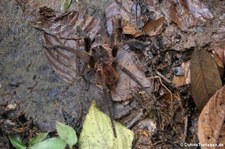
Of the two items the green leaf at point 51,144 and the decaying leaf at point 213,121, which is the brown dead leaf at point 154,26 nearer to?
the decaying leaf at point 213,121

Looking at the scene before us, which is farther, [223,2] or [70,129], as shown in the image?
[223,2]

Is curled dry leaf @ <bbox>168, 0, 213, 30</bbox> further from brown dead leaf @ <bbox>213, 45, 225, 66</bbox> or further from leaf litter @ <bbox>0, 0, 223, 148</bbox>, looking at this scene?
brown dead leaf @ <bbox>213, 45, 225, 66</bbox>

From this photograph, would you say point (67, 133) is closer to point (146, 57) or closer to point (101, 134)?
point (101, 134)

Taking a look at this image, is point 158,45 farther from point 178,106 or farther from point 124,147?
point 124,147

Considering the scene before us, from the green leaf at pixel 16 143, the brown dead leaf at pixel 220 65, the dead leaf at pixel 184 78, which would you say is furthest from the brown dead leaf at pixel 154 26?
the green leaf at pixel 16 143

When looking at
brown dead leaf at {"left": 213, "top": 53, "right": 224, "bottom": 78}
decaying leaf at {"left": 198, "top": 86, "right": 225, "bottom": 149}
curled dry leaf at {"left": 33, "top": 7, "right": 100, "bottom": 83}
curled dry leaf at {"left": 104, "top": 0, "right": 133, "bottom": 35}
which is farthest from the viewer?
curled dry leaf at {"left": 104, "top": 0, "right": 133, "bottom": 35}

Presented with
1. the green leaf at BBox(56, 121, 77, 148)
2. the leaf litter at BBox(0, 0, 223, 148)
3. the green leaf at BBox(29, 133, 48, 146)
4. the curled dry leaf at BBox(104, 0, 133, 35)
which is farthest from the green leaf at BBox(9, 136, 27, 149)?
the curled dry leaf at BBox(104, 0, 133, 35)

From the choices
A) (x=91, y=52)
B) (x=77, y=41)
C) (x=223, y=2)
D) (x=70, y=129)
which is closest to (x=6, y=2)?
(x=77, y=41)

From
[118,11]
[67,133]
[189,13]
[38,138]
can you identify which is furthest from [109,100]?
Result: [189,13]
